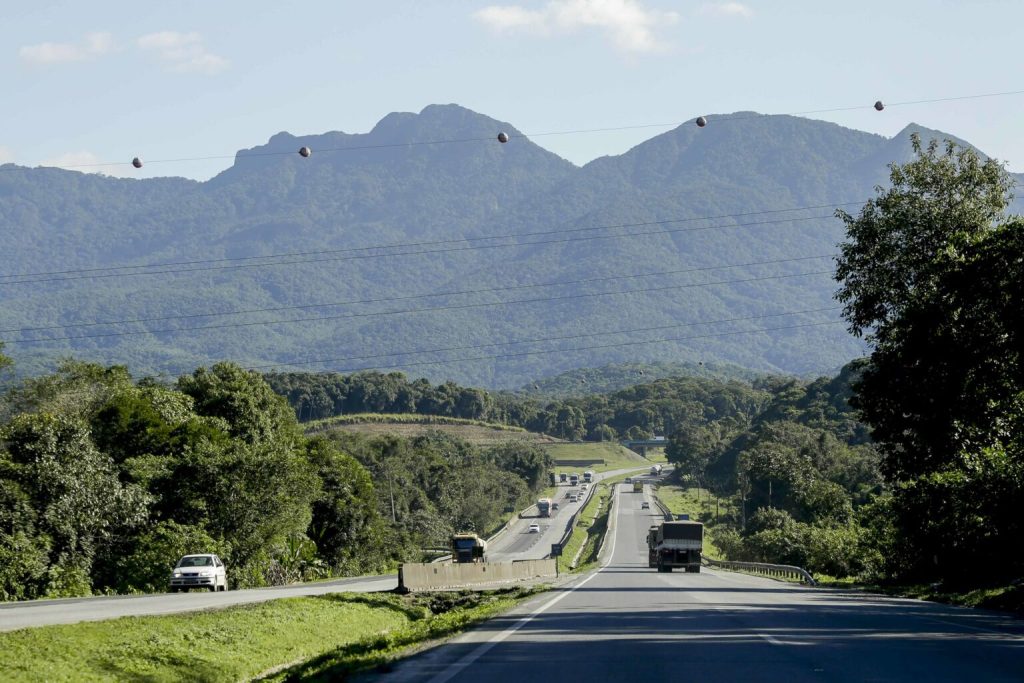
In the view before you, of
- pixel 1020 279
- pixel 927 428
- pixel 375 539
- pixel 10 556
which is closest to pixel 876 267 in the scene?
pixel 927 428

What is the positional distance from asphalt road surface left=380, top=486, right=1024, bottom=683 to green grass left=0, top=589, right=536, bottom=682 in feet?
7.68

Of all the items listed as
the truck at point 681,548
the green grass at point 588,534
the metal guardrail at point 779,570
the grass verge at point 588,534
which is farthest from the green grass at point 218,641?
the green grass at point 588,534

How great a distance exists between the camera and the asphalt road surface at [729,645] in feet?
52.2

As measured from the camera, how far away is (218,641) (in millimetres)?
33344

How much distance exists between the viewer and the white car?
52156mm

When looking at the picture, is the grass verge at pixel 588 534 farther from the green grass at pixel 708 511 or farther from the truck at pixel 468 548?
the green grass at pixel 708 511

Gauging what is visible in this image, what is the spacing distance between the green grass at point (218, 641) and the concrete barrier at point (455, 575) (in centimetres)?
377

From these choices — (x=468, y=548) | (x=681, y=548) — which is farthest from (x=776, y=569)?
(x=468, y=548)

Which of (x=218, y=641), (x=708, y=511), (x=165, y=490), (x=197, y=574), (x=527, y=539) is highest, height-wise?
(x=218, y=641)

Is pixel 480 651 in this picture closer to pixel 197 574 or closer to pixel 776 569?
pixel 197 574

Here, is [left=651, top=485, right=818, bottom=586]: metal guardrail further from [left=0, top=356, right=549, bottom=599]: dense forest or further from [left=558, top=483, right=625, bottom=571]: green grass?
[left=0, top=356, right=549, bottom=599]: dense forest

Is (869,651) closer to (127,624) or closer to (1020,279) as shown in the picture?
(1020,279)

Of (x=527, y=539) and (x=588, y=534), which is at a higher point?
(x=588, y=534)

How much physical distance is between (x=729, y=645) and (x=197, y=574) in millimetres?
37000
